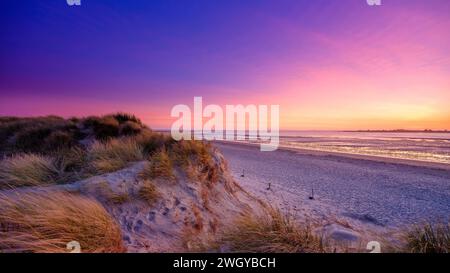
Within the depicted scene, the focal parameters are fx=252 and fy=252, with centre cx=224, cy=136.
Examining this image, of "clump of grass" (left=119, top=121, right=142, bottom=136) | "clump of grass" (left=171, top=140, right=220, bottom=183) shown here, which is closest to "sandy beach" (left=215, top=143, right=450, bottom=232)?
"clump of grass" (left=171, top=140, right=220, bottom=183)

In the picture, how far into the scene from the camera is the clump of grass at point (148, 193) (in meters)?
5.20

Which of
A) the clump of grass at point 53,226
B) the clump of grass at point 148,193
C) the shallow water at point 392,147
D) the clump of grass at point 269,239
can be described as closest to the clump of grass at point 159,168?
the clump of grass at point 148,193

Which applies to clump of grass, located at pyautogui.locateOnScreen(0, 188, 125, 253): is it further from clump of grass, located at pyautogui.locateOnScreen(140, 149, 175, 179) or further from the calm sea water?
the calm sea water

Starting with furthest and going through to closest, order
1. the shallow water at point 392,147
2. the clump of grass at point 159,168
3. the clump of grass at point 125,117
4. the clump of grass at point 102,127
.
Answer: the shallow water at point 392,147 → the clump of grass at point 125,117 → the clump of grass at point 102,127 → the clump of grass at point 159,168

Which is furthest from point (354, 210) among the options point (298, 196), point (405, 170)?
point (405, 170)

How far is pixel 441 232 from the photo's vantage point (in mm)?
3695

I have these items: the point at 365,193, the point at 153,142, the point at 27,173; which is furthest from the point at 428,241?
the point at 365,193

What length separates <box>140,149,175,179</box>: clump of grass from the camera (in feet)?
19.3

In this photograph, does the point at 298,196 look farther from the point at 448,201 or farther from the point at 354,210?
the point at 448,201

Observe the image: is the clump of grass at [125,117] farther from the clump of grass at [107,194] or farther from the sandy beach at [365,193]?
the clump of grass at [107,194]

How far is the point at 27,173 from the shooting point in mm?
5727

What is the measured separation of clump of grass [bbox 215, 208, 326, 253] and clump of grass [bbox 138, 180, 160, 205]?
1.87m

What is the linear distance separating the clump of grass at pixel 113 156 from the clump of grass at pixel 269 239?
145 inches
